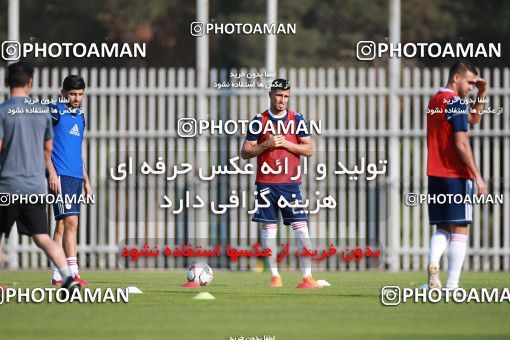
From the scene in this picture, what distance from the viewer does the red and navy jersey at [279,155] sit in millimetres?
12908

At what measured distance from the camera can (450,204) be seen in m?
11.2

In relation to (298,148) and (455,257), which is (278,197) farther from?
(455,257)

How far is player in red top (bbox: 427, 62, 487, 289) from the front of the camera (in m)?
11.2

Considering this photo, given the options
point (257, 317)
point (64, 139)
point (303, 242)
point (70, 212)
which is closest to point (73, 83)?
point (64, 139)

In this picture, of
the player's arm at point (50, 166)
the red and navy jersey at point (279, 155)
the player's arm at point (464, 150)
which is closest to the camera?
the player's arm at point (50, 166)

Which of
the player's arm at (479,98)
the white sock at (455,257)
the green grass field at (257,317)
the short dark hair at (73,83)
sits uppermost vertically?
the short dark hair at (73,83)

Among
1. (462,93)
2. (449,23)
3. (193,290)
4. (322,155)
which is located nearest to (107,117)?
(322,155)

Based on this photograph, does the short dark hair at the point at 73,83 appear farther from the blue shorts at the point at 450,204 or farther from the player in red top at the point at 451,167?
the blue shorts at the point at 450,204

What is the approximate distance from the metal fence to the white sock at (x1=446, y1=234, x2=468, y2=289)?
676 cm

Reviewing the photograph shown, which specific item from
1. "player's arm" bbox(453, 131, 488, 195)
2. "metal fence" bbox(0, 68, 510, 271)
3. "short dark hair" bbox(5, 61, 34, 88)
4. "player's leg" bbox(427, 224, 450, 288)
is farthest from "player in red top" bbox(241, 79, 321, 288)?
"metal fence" bbox(0, 68, 510, 271)

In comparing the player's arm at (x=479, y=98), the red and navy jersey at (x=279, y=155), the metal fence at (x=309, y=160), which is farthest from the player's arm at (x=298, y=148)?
the metal fence at (x=309, y=160)

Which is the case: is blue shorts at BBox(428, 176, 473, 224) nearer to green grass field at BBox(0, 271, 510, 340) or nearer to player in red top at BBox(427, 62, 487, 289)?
player in red top at BBox(427, 62, 487, 289)

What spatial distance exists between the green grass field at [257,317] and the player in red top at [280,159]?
566mm

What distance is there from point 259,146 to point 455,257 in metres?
2.46
